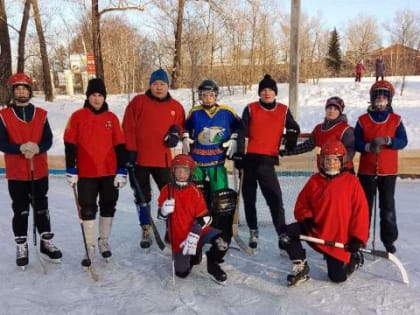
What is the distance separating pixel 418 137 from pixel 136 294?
633 centimetres

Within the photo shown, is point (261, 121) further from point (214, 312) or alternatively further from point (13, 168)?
point (13, 168)

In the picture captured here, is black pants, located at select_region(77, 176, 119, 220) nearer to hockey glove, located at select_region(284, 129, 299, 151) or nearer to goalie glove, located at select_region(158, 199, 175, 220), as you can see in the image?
goalie glove, located at select_region(158, 199, 175, 220)

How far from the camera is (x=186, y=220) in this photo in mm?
3135

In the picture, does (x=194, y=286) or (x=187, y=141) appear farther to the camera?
(x=187, y=141)

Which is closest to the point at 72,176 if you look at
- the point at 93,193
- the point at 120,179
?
the point at 93,193

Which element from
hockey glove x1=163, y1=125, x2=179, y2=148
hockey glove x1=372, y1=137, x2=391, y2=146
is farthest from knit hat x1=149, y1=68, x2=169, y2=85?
hockey glove x1=372, y1=137, x2=391, y2=146

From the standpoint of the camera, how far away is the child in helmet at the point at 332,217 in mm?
2912

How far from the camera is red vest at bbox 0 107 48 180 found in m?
3.24

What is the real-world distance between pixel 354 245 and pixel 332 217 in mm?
227

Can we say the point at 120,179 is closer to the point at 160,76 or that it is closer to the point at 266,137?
the point at 160,76

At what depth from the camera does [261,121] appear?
11.6ft

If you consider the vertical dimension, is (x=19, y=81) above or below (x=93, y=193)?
above

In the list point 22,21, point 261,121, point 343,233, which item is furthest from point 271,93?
point 22,21

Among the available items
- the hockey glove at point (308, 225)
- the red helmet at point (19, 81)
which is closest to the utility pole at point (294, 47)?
the hockey glove at point (308, 225)
